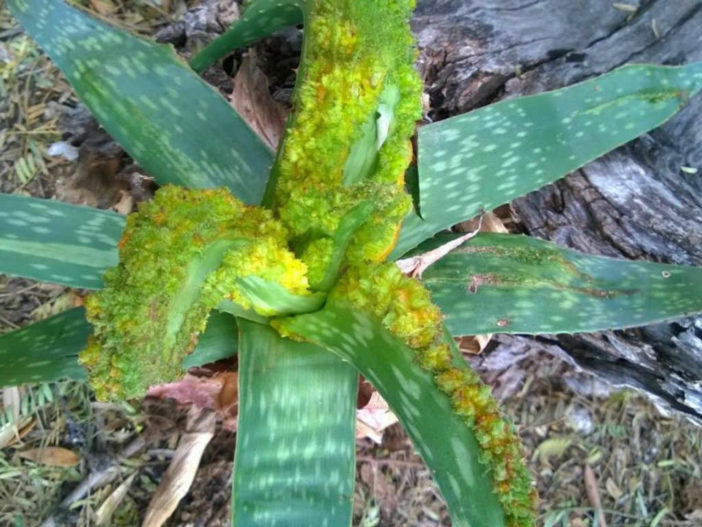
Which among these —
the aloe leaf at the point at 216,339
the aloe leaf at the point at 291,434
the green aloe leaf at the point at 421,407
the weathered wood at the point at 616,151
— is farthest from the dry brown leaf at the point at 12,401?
the weathered wood at the point at 616,151

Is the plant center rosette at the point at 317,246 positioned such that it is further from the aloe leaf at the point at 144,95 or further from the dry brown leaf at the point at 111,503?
the dry brown leaf at the point at 111,503

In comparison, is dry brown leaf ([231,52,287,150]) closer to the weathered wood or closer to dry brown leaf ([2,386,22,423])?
the weathered wood

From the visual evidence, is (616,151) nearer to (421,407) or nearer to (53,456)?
(421,407)

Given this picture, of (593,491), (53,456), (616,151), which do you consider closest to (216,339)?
(53,456)

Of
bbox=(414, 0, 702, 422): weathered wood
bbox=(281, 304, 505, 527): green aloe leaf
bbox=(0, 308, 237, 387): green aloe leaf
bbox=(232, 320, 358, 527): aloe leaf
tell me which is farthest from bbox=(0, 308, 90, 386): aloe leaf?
bbox=(414, 0, 702, 422): weathered wood

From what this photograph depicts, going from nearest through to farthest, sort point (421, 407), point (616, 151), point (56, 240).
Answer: point (421, 407), point (56, 240), point (616, 151)
